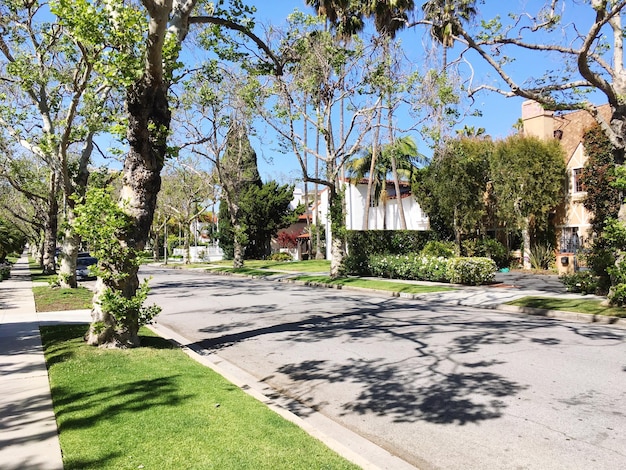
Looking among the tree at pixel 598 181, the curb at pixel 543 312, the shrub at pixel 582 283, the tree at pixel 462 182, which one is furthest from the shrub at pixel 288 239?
the shrub at pixel 582 283

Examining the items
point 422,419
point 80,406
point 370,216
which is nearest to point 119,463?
point 80,406

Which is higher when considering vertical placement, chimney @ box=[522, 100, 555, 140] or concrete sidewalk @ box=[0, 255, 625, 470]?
chimney @ box=[522, 100, 555, 140]

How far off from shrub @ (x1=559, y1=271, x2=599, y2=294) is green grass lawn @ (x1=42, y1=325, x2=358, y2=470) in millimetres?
13257

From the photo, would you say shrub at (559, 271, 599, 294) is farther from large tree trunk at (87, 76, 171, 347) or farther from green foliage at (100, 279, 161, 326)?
large tree trunk at (87, 76, 171, 347)

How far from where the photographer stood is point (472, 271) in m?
20.6

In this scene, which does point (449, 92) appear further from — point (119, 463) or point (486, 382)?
point (119, 463)

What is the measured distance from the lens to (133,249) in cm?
804

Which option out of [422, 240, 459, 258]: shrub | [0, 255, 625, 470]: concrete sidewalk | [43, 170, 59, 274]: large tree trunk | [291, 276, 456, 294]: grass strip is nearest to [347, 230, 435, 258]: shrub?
[422, 240, 459, 258]: shrub

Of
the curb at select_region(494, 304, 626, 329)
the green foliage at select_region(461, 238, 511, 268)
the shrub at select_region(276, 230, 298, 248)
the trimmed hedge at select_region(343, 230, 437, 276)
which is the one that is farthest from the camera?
the shrub at select_region(276, 230, 298, 248)

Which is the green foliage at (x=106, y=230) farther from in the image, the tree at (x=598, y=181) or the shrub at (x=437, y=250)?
the tree at (x=598, y=181)

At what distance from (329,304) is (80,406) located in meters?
10.3

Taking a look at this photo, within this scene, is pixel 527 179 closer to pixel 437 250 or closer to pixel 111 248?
pixel 437 250

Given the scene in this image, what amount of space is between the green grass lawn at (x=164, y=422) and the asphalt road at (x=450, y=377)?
0.97 metres

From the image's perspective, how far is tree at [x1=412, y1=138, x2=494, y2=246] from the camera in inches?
1110
